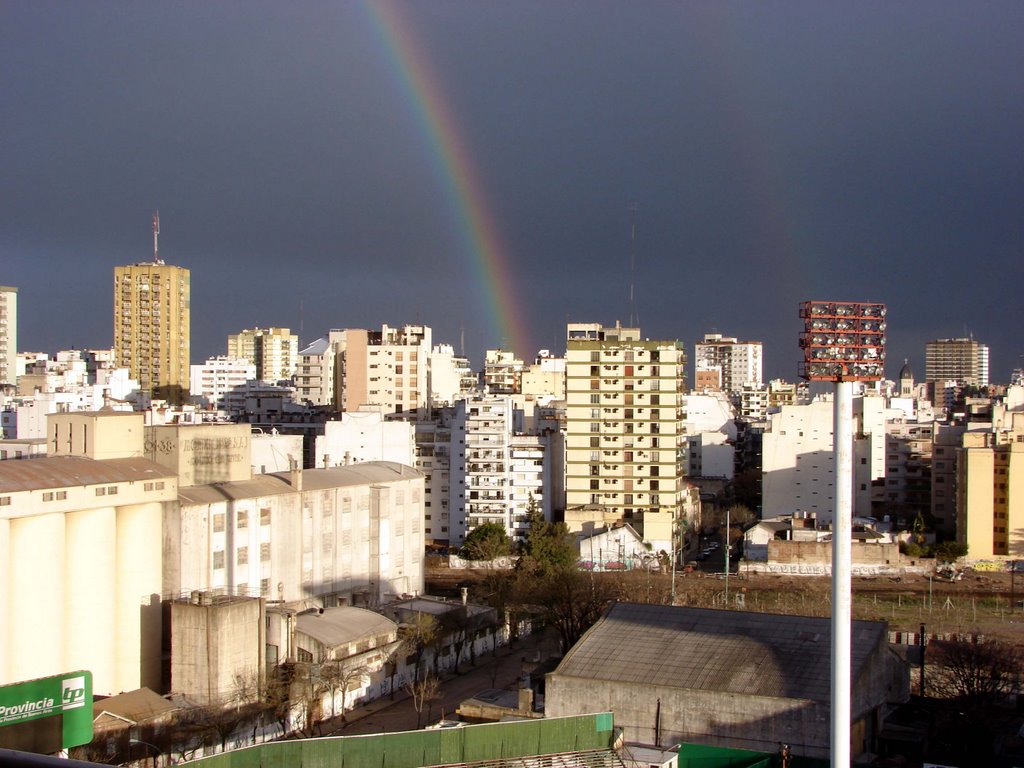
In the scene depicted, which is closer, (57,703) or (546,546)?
(57,703)

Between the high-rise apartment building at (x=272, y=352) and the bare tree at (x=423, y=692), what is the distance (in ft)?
194

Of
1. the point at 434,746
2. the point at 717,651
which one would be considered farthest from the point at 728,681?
the point at 434,746

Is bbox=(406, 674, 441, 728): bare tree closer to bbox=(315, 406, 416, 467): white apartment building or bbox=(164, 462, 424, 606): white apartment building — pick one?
bbox=(164, 462, 424, 606): white apartment building

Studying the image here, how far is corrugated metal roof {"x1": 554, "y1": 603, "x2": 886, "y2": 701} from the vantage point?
1267 centimetres

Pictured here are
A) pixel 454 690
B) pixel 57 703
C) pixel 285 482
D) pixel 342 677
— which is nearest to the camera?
pixel 57 703

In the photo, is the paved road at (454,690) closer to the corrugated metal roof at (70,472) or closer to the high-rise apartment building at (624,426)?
the corrugated metal roof at (70,472)

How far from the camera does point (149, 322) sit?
2377 inches

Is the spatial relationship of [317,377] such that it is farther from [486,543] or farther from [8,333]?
[486,543]

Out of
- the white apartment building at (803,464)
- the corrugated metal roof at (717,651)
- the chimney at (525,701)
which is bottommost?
the chimney at (525,701)

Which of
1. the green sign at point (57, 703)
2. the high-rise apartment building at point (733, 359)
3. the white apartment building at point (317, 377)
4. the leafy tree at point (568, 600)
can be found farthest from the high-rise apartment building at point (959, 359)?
the green sign at point (57, 703)

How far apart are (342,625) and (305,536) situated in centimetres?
284

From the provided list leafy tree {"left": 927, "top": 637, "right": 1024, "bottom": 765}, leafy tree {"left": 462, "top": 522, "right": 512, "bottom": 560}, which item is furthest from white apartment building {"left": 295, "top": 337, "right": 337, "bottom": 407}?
leafy tree {"left": 927, "top": 637, "right": 1024, "bottom": 765}

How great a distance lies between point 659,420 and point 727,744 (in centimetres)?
1897

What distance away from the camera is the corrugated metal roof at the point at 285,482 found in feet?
57.1
